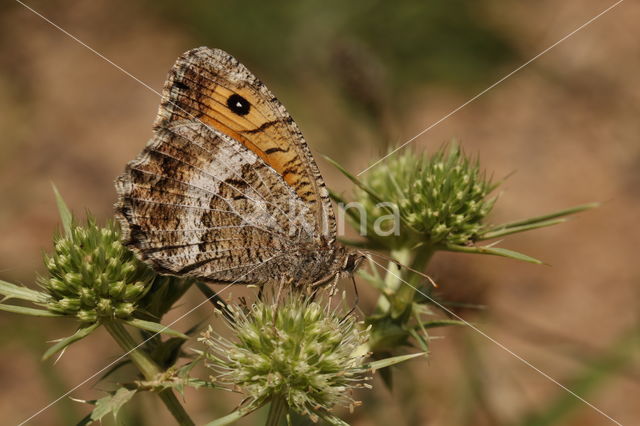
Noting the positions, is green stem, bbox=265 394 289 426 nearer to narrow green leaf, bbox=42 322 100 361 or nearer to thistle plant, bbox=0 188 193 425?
thistle plant, bbox=0 188 193 425

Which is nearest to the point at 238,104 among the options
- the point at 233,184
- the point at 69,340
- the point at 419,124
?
the point at 233,184

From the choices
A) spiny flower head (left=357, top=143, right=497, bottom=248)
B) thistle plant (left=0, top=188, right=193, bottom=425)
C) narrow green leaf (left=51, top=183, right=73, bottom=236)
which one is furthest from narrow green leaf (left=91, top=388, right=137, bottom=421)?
spiny flower head (left=357, top=143, right=497, bottom=248)

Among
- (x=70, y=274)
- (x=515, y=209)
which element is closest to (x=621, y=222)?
(x=515, y=209)

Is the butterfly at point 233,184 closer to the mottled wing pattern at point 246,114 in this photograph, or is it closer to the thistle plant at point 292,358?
the mottled wing pattern at point 246,114

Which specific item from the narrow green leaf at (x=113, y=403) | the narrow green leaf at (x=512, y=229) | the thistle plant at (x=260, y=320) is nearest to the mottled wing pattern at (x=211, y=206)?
the thistle plant at (x=260, y=320)

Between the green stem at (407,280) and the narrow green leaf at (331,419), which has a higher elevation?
the green stem at (407,280)

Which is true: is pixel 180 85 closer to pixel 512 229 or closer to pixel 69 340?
pixel 69 340
